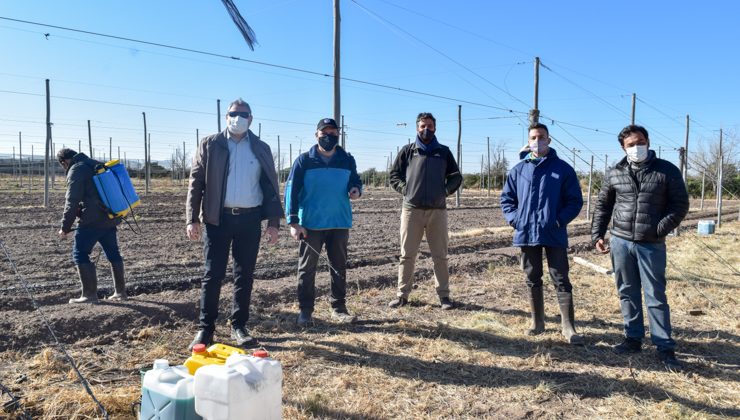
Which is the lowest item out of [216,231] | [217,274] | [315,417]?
[315,417]

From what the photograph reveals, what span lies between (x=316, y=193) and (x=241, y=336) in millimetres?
1374

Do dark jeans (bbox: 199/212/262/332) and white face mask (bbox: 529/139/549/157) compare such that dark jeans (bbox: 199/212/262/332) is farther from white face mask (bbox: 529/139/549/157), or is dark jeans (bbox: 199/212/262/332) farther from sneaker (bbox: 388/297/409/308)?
white face mask (bbox: 529/139/549/157)

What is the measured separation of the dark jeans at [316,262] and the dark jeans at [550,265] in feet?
5.22

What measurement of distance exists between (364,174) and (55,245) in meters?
49.6

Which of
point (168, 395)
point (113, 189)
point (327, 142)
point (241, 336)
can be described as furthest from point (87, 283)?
point (168, 395)

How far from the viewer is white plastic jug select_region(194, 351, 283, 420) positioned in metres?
2.10

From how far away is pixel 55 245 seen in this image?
30.8ft

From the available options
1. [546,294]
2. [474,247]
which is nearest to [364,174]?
[474,247]

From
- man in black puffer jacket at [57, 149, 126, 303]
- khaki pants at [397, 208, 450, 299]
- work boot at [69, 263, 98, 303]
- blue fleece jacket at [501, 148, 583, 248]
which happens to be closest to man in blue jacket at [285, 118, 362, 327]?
khaki pants at [397, 208, 450, 299]

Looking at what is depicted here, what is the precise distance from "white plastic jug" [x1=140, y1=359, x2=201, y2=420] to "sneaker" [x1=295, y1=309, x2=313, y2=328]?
7.78 ft

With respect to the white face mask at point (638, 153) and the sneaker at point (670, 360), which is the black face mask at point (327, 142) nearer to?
the white face mask at point (638, 153)

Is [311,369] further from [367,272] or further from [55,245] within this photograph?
[55,245]

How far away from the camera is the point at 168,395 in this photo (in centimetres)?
224

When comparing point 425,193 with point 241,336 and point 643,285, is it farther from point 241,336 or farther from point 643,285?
point 241,336
